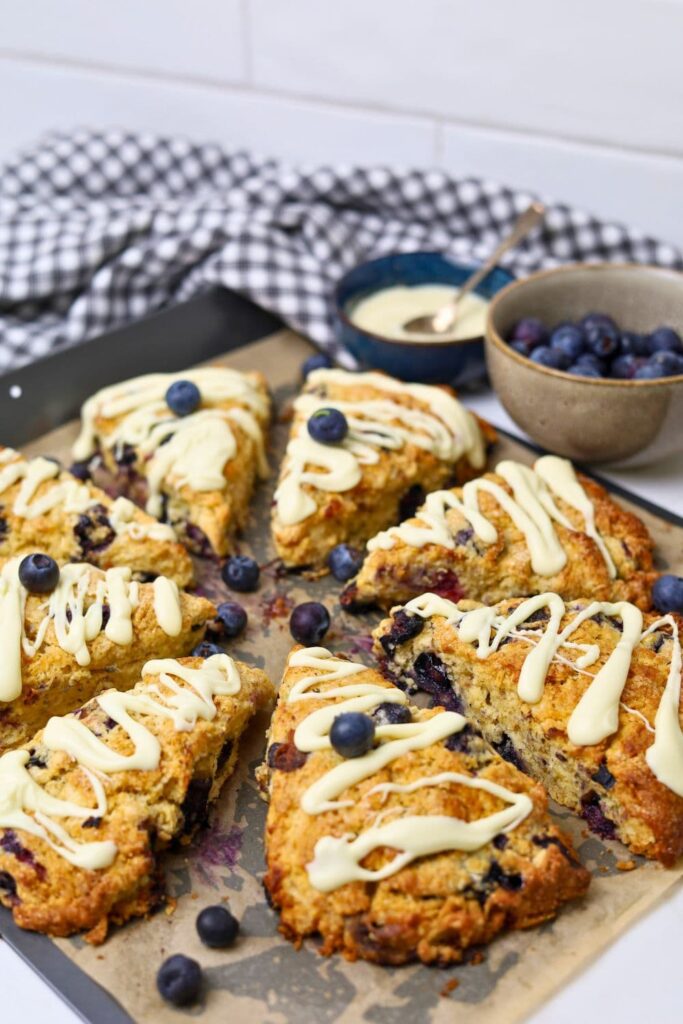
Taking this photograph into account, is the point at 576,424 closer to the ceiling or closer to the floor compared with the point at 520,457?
closer to the ceiling

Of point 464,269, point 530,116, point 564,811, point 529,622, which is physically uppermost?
point 530,116

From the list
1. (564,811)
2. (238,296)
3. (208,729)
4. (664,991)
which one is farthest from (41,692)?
(238,296)

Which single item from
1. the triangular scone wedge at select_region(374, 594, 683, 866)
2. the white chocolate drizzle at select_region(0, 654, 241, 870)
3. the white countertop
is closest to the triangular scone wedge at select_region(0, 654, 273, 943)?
the white chocolate drizzle at select_region(0, 654, 241, 870)

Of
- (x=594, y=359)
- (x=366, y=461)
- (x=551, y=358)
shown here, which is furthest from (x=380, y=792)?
(x=594, y=359)

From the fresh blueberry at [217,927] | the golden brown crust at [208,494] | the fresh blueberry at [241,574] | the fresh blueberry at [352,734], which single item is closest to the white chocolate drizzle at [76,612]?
the fresh blueberry at [241,574]

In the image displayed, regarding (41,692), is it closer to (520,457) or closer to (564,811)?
(564,811)

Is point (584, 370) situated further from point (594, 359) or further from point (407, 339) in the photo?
point (407, 339)

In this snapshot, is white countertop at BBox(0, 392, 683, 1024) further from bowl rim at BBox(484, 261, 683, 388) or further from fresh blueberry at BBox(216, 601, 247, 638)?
bowl rim at BBox(484, 261, 683, 388)
